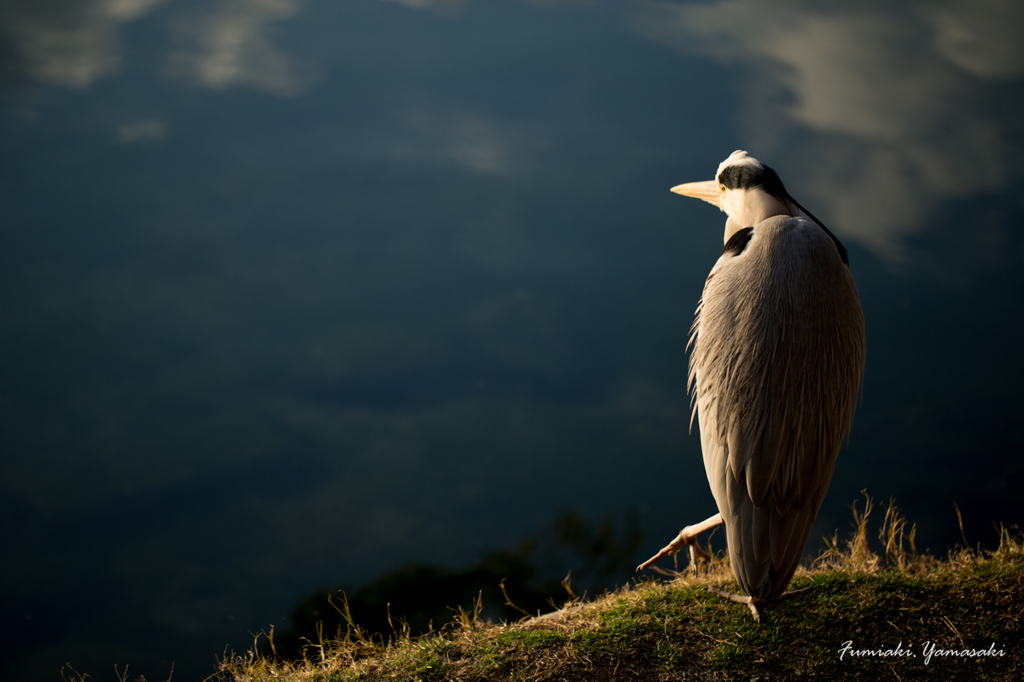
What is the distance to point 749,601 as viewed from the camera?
137 inches

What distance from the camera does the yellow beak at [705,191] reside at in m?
4.22

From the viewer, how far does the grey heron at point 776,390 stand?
9.81 ft

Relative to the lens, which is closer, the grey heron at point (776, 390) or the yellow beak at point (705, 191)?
the grey heron at point (776, 390)

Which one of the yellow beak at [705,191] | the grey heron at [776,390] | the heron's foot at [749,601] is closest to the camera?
the grey heron at [776,390]

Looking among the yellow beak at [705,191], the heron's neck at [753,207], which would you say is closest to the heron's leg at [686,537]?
the heron's neck at [753,207]

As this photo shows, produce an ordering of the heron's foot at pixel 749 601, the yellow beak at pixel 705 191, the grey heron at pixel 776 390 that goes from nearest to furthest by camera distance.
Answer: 1. the grey heron at pixel 776 390
2. the heron's foot at pixel 749 601
3. the yellow beak at pixel 705 191

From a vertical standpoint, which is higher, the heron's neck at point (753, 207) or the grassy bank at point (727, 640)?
the heron's neck at point (753, 207)

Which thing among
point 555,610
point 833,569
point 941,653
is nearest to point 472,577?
point 555,610

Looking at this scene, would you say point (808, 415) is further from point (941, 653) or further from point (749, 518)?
point (941, 653)

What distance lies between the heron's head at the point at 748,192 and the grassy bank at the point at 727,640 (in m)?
2.23

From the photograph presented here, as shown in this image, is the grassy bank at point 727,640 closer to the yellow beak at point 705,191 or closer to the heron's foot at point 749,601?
the heron's foot at point 749,601

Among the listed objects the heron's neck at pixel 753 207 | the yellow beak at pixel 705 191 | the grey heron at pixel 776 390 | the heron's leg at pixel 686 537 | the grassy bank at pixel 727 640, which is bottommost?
the grassy bank at pixel 727 640

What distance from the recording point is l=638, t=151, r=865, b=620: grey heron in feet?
9.81

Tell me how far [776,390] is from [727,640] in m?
1.40
